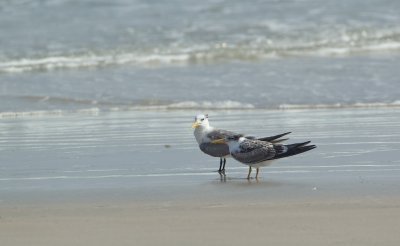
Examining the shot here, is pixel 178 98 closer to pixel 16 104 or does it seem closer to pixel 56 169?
pixel 16 104

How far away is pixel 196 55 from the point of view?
58.3ft

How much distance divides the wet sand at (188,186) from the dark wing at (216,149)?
13cm

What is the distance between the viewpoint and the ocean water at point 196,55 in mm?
12109

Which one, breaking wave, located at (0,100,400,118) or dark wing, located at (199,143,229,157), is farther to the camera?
breaking wave, located at (0,100,400,118)

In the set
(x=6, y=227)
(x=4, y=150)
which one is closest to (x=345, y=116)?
(x=4, y=150)

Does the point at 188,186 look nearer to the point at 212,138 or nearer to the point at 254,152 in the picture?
the point at 254,152

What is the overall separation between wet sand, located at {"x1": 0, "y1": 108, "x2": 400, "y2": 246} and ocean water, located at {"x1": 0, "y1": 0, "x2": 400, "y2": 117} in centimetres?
187

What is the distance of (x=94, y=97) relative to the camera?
12.6m

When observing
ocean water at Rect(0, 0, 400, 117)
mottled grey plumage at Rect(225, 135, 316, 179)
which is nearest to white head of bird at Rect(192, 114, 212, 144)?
mottled grey plumage at Rect(225, 135, 316, 179)

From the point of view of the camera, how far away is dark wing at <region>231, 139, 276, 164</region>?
7074 millimetres

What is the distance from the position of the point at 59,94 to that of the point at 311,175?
665 cm

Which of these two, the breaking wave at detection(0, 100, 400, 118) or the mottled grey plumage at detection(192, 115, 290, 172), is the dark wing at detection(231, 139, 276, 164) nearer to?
the mottled grey plumage at detection(192, 115, 290, 172)

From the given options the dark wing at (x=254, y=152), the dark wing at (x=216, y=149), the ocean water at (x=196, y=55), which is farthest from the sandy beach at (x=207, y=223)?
the ocean water at (x=196, y=55)

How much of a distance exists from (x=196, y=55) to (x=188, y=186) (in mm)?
11325
